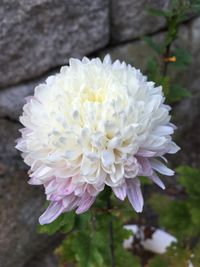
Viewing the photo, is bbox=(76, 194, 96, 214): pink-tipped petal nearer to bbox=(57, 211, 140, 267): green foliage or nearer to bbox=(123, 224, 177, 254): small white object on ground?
bbox=(57, 211, 140, 267): green foliage

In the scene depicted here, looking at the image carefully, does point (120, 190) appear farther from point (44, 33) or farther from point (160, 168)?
point (44, 33)

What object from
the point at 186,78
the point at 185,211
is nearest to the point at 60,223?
the point at 185,211

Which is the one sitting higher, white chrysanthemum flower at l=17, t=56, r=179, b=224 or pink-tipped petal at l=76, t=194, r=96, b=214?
white chrysanthemum flower at l=17, t=56, r=179, b=224

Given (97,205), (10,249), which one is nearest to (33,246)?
(10,249)

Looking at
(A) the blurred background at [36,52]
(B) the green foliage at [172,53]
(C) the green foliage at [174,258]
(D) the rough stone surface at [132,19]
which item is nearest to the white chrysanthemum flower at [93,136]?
(B) the green foliage at [172,53]

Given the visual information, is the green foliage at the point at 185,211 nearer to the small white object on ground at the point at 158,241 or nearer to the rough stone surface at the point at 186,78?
the small white object on ground at the point at 158,241

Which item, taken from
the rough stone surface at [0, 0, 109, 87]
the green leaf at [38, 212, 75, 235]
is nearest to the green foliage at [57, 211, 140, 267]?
the green leaf at [38, 212, 75, 235]
